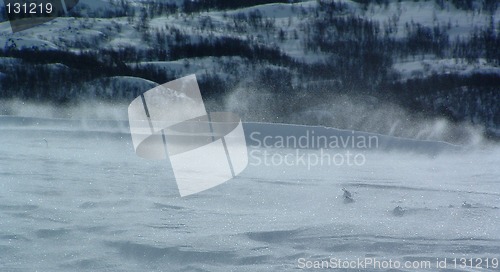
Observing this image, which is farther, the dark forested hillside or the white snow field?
the dark forested hillside

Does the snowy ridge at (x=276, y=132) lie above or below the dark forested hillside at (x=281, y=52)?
below

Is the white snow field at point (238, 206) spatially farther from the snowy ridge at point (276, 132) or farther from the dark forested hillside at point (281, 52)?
the dark forested hillside at point (281, 52)

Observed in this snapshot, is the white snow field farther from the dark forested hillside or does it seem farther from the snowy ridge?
the dark forested hillside

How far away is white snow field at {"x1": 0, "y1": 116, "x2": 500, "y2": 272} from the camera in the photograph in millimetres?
1771

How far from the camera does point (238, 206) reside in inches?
72.5

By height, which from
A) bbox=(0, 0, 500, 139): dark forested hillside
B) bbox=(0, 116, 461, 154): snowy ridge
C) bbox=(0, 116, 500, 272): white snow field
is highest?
bbox=(0, 0, 500, 139): dark forested hillside

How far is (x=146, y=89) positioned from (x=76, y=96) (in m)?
0.21

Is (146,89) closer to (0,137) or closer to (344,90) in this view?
(0,137)

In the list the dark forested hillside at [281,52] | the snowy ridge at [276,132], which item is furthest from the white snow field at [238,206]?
the dark forested hillside at [281,52]

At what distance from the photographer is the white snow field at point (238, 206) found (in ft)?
5.81

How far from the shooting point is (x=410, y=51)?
190 cm

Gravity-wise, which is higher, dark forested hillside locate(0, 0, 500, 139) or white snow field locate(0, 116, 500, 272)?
dark forested hillside locate(0, 0, 500, 139)

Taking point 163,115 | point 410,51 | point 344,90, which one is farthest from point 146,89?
point 410,51

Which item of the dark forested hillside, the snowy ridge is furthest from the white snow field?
the dark forested hillside
